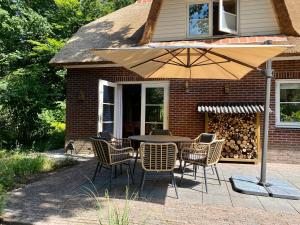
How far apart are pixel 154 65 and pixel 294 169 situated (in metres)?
4.67

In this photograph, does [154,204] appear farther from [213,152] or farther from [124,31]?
[124,31]

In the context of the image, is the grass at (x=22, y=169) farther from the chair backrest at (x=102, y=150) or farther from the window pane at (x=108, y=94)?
the window pane at (x=108, y=94)

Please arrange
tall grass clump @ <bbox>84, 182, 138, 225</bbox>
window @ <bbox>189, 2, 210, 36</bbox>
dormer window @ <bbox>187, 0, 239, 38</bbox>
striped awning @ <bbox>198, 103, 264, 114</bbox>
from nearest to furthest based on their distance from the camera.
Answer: tall grass clump @ <bbox>84, 182, 138, 225</bbox>, striped awning @ <bbox>198, 103, 264, 114</bbox>, dormer window @ <bbox>187, 0, 239, 38</bbox>, window @ <bbox>189, 2, 210, 36</bbox>

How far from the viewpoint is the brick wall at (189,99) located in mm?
8844

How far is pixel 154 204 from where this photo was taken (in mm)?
4848

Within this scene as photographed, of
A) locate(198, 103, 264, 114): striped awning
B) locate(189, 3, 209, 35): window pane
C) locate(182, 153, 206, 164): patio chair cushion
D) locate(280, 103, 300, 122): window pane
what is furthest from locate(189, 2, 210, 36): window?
locate(182, 153, 206, 164): patio chair cushion

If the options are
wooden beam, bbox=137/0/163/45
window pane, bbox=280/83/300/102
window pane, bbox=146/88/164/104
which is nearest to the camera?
window pane, bbox=280/83/300/102

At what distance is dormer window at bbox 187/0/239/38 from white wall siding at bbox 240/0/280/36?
22 cm

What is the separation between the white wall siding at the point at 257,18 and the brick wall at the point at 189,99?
1207 mm

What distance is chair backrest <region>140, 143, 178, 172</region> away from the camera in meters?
5.23

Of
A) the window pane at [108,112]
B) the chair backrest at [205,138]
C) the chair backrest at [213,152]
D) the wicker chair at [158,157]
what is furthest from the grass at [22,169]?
the chair backrest at [213,152]

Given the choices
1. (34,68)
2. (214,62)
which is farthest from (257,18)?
(34,68)

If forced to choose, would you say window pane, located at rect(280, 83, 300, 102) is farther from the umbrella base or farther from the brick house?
the umbrella base

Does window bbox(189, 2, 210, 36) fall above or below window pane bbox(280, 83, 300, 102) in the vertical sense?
above
